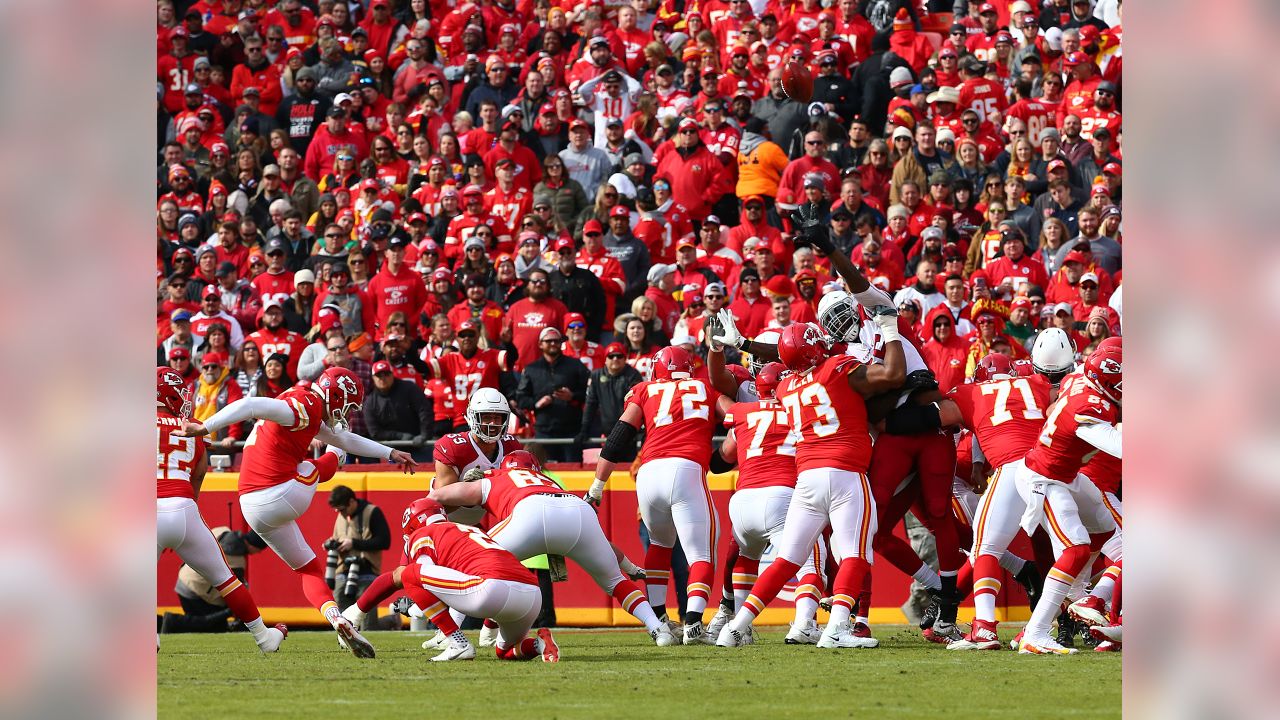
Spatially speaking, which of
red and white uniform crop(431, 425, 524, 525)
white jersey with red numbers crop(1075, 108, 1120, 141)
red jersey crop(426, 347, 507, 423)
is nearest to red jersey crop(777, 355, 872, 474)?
red and white uniform crop(431, 425, 524, 525)

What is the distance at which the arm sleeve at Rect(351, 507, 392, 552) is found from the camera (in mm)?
13828

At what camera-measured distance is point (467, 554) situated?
9031 millimetres

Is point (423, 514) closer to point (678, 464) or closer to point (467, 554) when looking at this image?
point (467, 554)

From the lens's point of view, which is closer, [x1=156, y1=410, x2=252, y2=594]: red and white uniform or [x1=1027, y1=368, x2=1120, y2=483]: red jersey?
[x1=1027, y1=368, x2=1120, y2=483]: red jersey

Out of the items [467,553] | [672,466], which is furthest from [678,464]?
[467,553]

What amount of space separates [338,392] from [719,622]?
2928 mm

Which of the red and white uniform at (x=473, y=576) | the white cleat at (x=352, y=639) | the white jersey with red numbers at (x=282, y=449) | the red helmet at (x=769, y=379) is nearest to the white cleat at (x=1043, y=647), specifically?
the red helmet at (x=769, y=379)

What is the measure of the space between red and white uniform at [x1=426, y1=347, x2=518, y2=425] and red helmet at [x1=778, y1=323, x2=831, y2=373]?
16.8 ft

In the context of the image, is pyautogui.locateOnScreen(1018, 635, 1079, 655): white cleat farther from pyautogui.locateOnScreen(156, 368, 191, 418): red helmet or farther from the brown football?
the brown football

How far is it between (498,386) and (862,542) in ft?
19.1

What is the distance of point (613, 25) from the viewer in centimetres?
1980

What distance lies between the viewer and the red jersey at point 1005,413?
10.3m
